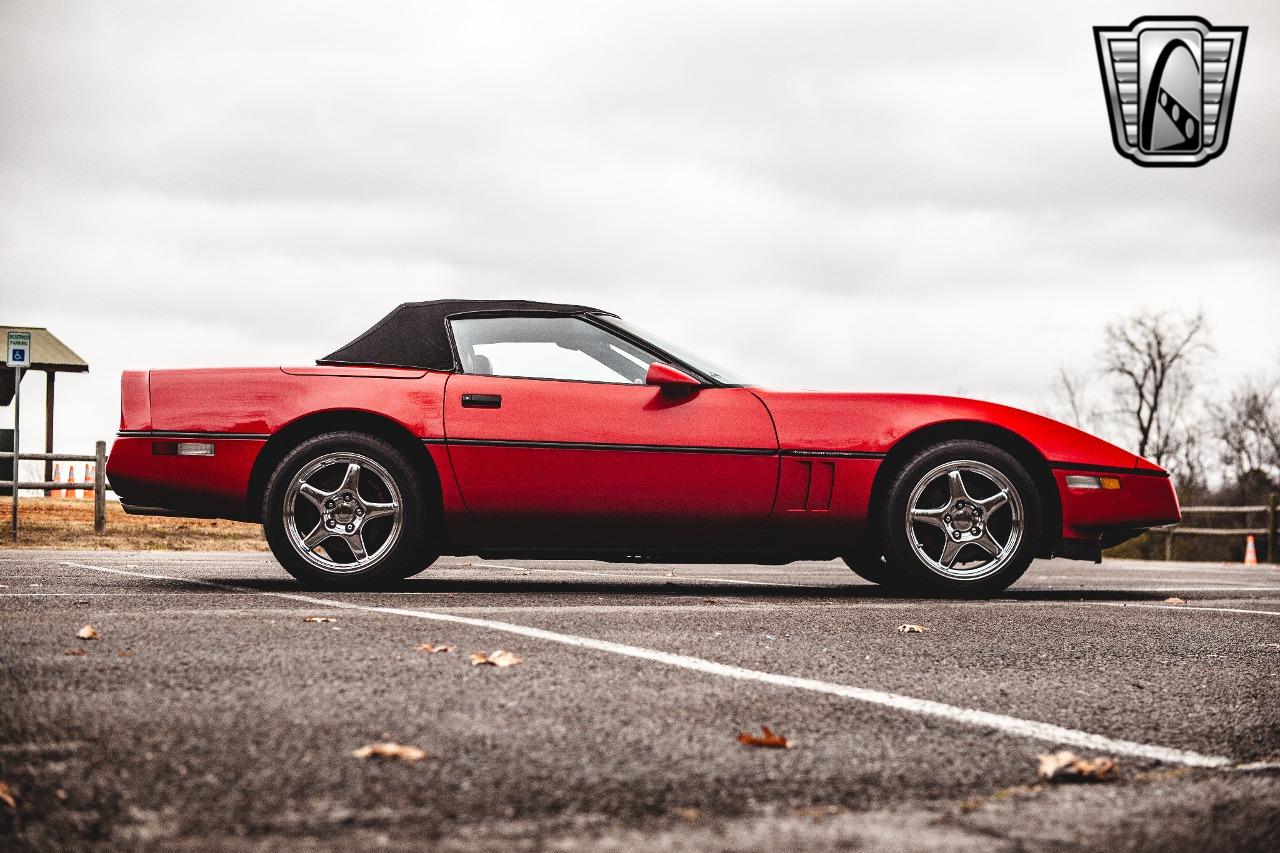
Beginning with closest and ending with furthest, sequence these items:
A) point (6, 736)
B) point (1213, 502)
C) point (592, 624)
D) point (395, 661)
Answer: point (6, 736) → point (395, 661) → point (592, 624) → point (1213, 502)

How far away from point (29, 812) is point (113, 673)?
119cm

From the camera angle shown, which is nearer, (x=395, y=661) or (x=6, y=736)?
(x=6, y=736)

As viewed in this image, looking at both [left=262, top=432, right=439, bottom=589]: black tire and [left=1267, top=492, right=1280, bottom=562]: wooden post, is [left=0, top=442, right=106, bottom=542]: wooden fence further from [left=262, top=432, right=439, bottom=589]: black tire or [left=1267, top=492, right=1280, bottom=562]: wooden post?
[left=1267, top=492, right=1280, bottom=562]: wooden post

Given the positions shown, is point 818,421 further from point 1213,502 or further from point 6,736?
point 1213,502

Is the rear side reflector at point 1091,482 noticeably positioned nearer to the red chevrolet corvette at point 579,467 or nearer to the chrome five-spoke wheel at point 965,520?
the red chevrolet corvette at point 579,467

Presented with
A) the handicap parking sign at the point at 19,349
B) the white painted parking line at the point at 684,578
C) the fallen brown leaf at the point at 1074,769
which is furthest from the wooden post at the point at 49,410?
the fallen brown leaf at the point at 1074,769

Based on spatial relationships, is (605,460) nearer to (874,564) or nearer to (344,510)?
(344,510)

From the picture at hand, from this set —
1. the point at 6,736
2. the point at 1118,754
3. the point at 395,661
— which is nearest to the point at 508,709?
the point at 395,661

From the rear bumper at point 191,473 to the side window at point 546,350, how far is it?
3.54ft

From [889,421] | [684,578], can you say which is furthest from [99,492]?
[889,421]

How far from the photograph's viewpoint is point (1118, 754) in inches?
99.1

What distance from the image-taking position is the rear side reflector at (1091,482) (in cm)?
594

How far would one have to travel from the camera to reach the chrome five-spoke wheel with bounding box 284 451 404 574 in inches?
220

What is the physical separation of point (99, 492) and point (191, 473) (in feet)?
31.7
